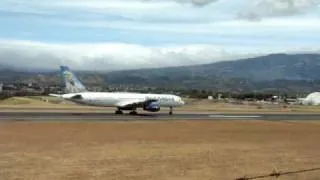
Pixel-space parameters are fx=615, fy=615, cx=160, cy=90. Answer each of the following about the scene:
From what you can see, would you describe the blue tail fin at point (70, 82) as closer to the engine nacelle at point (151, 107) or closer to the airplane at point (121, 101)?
the airplane at point (121, 101)

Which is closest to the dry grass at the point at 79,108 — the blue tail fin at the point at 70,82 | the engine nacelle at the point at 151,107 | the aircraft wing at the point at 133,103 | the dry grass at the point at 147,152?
the blue tail fin at the point at 70,82

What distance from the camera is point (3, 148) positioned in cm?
3247

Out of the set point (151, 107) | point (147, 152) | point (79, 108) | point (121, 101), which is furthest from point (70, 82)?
point (147, 152)

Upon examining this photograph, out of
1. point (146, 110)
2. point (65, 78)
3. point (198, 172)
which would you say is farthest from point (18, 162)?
point (65, 78)

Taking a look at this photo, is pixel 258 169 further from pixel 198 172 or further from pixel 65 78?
pixel 65 78

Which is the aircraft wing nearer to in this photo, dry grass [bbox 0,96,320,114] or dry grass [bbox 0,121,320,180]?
dry grass [bbox 0,96,320,114]

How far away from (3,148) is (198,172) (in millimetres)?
11895

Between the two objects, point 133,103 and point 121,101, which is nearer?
point 133,103

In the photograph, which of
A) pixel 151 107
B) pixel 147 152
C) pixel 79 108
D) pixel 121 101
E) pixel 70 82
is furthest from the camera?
pixel 79 108

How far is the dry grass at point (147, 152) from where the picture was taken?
25.1 m

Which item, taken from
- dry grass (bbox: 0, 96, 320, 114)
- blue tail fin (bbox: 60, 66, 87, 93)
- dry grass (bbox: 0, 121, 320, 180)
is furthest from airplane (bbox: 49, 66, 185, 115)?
dry grass (bbox: 0, 121, 320, 180)

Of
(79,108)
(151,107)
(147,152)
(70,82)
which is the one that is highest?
(70,82)

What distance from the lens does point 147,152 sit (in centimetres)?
3262

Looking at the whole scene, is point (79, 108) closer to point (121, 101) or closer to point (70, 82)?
point (70, 82)
